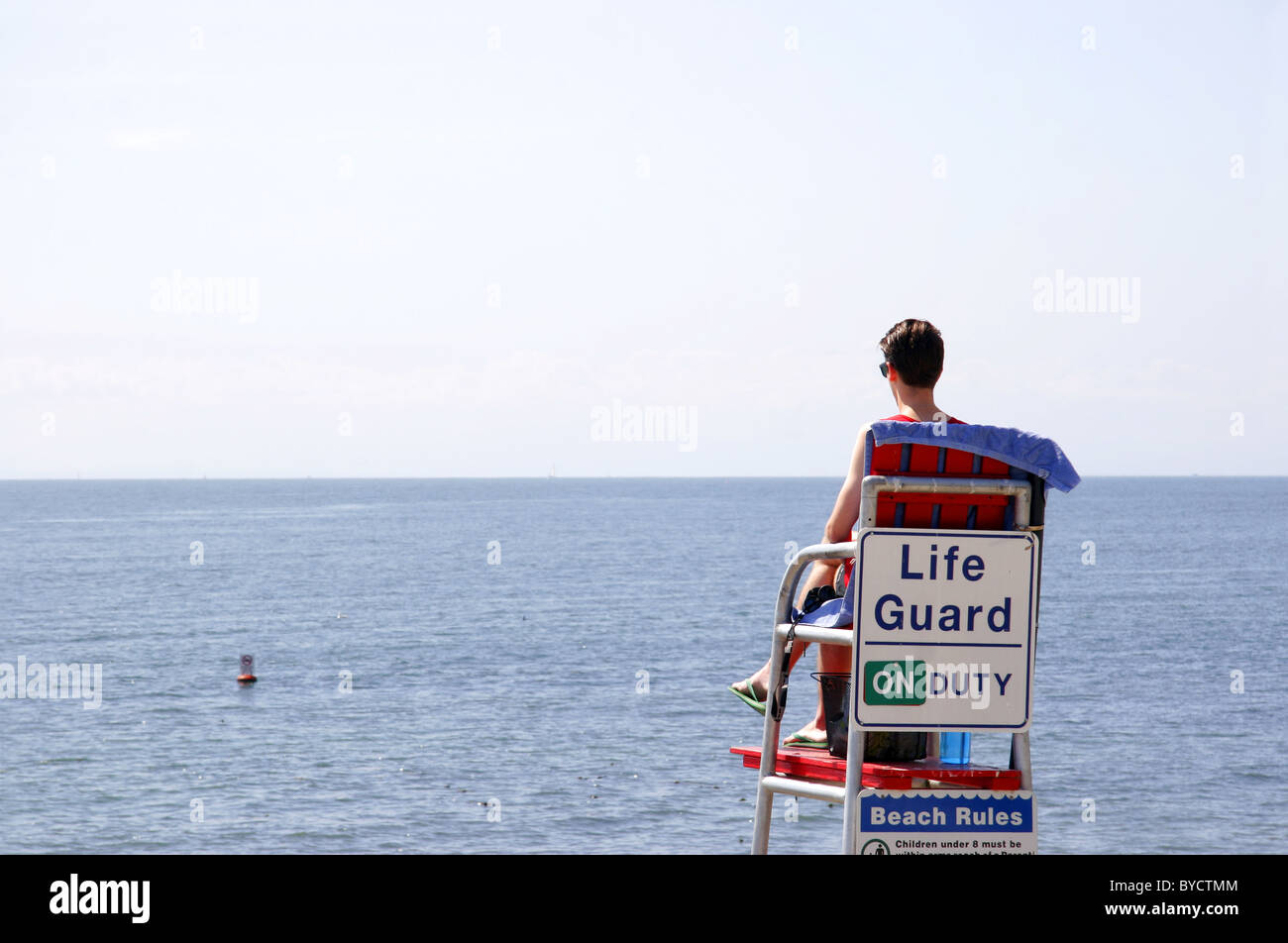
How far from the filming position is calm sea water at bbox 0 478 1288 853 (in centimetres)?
3344

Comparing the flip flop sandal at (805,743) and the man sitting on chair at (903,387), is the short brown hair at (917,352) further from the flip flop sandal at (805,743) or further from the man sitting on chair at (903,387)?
the flip flop sandal at (805,743)

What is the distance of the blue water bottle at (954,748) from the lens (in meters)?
4.79

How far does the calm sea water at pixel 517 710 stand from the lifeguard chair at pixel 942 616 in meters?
26.7

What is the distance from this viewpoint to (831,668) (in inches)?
190

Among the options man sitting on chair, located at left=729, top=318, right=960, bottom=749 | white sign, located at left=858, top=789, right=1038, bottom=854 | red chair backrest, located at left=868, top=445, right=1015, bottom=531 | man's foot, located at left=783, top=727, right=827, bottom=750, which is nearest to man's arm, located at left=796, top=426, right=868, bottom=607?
man sitting on chair, located at left=729, top=318, right=960, bottom=749

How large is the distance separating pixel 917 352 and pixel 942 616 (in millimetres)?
1047

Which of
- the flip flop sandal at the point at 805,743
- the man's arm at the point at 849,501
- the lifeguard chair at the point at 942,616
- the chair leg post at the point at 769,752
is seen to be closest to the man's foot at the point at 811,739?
the flip flop sandal at the point at 805,743

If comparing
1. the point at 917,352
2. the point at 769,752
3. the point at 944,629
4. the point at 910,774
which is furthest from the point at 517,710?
the point at 944,629

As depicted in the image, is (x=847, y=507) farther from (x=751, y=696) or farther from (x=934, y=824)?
(x=934, y=824)

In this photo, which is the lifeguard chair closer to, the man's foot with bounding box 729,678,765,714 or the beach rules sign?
the beach rules sign

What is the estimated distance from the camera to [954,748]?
484 cm
